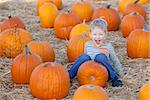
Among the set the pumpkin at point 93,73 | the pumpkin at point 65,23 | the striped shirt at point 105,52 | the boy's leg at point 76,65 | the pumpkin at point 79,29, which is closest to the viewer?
the pumpkin at point 93,73

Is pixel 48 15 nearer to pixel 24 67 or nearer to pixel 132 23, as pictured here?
pixel 132 23

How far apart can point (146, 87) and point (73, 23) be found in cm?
276

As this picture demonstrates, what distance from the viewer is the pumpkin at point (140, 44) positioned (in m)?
5.99

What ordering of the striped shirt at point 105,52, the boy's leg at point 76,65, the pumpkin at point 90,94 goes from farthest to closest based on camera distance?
the striped shirt at point 105,52 < the boy's leg at point 76,65 < the pumpkin at point 90,94

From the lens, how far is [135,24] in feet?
22.5

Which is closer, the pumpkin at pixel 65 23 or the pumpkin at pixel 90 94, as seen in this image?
the pumpkin at pixel 90 94

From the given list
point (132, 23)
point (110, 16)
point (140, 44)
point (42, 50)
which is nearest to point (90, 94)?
point (42, 50)

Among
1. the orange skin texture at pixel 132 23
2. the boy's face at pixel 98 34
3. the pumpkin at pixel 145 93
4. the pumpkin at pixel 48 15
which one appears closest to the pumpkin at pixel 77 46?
the boy's face at pixel 98 34

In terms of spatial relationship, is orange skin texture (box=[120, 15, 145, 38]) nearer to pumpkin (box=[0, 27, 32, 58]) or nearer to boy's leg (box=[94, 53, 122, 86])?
pumpkin (box=[0, 27, 32, 58])

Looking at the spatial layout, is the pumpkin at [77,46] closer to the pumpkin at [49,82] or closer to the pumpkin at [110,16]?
the pumpkin at [49,82]

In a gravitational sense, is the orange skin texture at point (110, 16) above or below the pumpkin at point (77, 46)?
above

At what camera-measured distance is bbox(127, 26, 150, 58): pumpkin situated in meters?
5.99

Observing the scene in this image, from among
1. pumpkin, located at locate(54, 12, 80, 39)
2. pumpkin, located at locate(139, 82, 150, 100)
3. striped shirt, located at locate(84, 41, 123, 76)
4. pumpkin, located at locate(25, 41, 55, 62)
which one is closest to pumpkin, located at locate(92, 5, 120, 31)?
pumpkin, located at locate(54, 12, 80, 39)

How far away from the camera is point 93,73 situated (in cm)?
489
